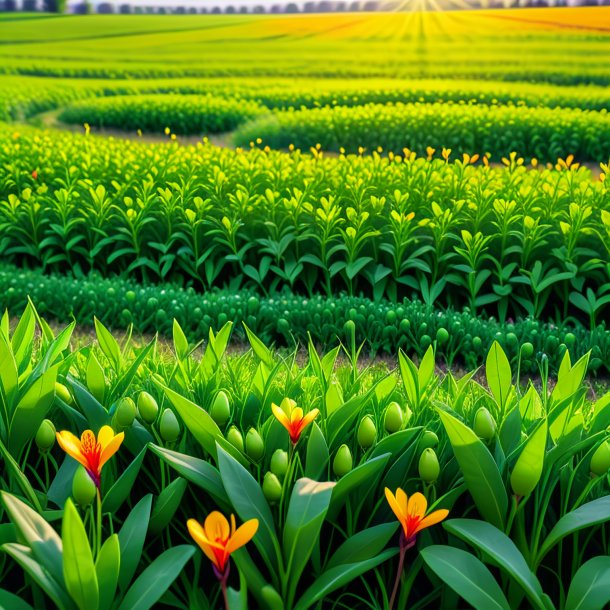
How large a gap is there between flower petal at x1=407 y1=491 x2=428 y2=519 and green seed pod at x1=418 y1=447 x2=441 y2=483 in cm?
26

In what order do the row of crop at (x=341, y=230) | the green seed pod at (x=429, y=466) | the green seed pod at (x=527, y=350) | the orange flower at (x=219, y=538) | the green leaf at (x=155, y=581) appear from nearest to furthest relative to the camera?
the orange flower at (x=219, y=538)
the green leaf at (x=155, y=581)
the green seed pod at (x=429, y=466)
the green seed pod at (x=527, y=350)
the row of crop at (x=341, y=230)

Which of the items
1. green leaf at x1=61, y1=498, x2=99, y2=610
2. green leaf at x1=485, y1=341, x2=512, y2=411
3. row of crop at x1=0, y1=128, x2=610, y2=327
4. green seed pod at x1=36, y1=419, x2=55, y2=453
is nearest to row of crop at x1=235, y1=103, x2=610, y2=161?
row of crop at x1=0, y1=128, x2=610, y2=327

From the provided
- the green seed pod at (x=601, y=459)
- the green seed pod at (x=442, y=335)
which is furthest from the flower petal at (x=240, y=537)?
the green seed pod at (x=442, y=335)

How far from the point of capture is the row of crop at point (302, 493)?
157 cm

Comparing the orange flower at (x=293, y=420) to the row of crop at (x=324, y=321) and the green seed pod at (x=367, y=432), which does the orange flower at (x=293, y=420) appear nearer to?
the green seed pod at (x=367, y=432)

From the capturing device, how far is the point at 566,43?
12.6 m

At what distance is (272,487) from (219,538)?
41 centimetres

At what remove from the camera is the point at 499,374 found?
2.15m

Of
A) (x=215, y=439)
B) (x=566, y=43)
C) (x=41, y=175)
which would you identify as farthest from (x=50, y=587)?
(x=566, y=43)

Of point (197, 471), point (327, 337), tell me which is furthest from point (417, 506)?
point (327, 337)

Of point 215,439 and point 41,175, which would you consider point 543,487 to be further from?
point 41,175

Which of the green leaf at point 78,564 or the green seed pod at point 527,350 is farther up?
the green leaf at point 78,564

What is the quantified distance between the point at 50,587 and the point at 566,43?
13.2 metres

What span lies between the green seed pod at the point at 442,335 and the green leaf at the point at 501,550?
2.61 meters
